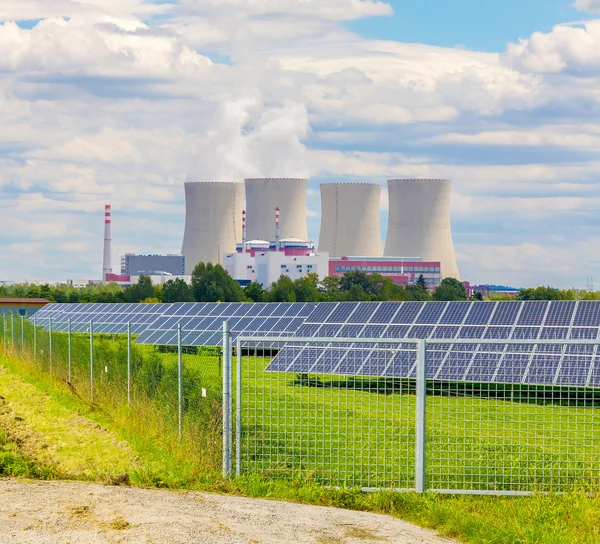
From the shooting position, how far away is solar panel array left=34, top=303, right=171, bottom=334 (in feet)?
118

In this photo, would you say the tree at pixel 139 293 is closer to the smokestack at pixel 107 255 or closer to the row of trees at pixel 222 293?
the row of trees at pixel 222 293

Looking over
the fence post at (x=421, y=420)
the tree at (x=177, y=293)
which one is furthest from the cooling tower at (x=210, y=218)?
the fence post at (x=421, y=420)

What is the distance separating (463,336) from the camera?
2088 centimetres

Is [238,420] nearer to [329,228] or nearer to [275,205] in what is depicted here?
[275,205]

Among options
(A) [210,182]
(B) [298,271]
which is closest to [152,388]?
(A) [210,182]

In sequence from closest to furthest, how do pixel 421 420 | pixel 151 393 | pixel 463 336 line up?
pixel 421 420, pixel 151 393, pixel 463 336

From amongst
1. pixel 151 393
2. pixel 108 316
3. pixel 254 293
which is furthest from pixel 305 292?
pixel 151 393

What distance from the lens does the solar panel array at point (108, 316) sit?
3584 cm

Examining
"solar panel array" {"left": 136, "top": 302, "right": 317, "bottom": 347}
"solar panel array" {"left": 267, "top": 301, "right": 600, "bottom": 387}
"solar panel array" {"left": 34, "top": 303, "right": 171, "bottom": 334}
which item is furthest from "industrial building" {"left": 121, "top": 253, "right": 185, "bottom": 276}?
"solar panel array" {"left": 267, "top": 301, "right": 600, "bottom": 387}

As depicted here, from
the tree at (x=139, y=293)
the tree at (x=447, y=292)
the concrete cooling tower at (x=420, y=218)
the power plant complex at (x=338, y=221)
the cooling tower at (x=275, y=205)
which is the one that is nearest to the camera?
the tree at (x=139, y=293)

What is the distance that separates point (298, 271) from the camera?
4286 inches

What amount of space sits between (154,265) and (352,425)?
118790 mm

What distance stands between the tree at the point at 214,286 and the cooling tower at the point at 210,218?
13201 mm

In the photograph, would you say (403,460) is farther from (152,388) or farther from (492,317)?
(492,317)
